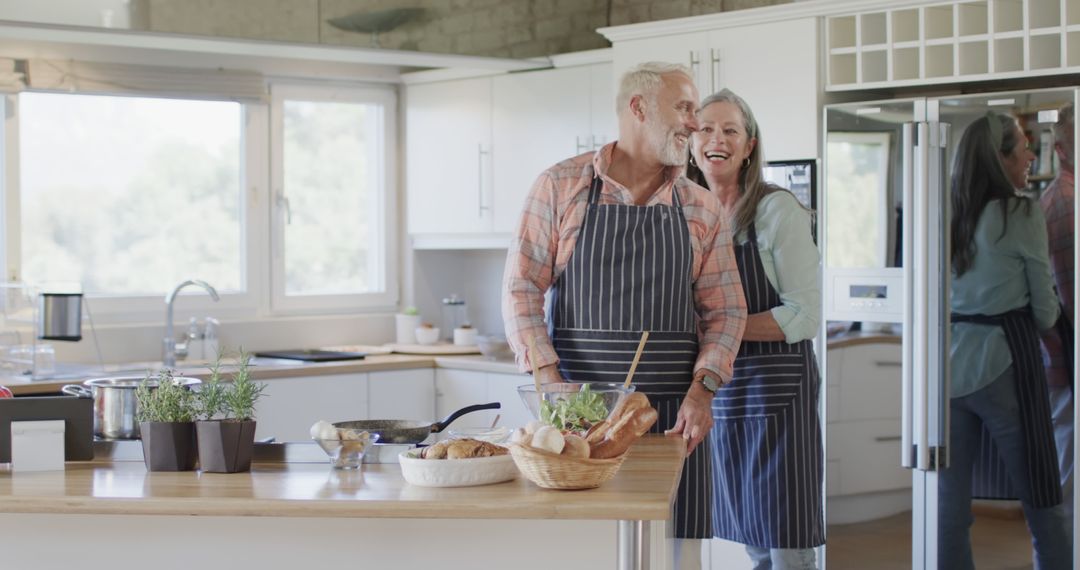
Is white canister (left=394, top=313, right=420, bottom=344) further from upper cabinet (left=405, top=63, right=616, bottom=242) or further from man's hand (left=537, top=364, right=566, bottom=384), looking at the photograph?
man's hand (left=537, top=364, right=566, bottom=384)

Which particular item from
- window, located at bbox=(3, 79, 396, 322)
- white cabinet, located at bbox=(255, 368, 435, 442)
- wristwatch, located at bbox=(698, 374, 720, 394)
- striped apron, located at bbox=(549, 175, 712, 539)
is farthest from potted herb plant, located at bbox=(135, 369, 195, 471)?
window, located at bbox=(3, 79, 396, 322)

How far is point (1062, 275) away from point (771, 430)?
120 cm

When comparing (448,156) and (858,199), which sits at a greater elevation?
Answer: (448,156)

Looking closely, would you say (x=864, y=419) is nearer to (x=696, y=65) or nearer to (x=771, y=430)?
(x=771, y=430)

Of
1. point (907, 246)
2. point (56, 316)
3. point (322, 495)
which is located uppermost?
point (907, 246)

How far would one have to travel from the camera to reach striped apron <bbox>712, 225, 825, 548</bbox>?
323 cm

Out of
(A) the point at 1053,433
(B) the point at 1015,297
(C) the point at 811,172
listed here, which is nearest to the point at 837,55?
(C) the point at 811,172

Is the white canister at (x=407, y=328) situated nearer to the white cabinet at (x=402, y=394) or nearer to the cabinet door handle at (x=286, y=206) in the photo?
the white cabinet at (x=402, y=394)

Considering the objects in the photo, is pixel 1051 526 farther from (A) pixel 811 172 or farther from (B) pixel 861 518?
(A) pixel 811 172

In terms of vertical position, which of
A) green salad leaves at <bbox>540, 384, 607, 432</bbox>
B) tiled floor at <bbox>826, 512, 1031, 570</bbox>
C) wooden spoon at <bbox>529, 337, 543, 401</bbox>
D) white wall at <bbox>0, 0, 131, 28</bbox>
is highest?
white wall at <bbox>0, 0, 131, 28</bbox>

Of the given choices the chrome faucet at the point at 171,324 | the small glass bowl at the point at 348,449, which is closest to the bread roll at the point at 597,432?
the small glass bowl at the point at 348,449

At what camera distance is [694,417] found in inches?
109

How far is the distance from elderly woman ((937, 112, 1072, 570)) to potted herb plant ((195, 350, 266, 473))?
7.94 ft

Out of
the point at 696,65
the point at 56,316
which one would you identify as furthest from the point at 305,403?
the point at 696,65
